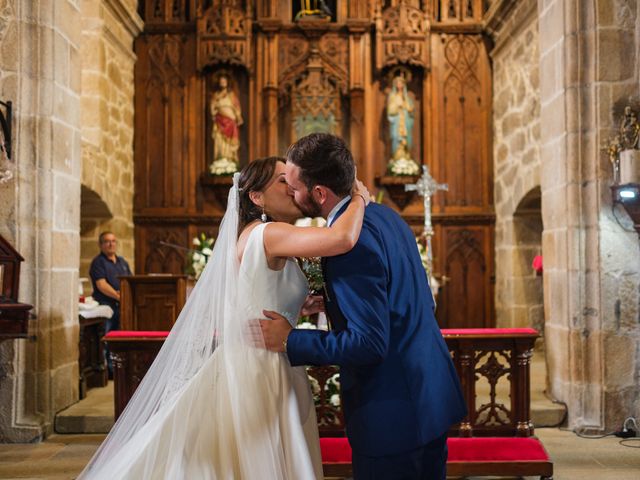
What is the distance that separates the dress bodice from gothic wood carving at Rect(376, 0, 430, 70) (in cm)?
792

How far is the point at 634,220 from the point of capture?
5.35 m

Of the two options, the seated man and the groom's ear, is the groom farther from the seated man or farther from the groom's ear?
the seated man

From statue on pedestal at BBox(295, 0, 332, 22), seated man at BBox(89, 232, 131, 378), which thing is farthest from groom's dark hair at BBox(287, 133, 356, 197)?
statue on pedestal at BBox(295, 0, 332, 22)

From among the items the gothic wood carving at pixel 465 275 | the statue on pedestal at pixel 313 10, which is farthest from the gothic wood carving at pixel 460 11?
the gothic wood carving at pixel 465 275

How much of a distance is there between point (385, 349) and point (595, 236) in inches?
151

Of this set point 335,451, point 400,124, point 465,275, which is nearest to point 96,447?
point 335,451

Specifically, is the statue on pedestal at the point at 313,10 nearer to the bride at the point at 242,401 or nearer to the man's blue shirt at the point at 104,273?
the man's blue shirt at the point at 104,273

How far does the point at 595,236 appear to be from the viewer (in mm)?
5520

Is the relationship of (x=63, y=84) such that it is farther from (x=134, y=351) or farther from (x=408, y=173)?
(x=408, y=173)

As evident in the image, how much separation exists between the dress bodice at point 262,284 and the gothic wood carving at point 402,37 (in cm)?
792

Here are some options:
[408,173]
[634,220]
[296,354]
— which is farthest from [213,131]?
[296,354]

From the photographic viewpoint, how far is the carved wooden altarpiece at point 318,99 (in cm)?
1022

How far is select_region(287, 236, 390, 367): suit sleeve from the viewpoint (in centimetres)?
217

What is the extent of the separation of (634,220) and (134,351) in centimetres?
360
